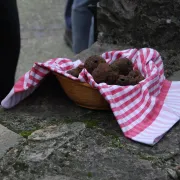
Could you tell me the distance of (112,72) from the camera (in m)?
1.89

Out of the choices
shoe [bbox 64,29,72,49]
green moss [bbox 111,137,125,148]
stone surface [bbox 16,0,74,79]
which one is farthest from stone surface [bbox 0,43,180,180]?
shoe [bbox 64,29,72,49]

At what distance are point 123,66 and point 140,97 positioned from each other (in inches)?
6.4

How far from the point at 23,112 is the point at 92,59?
35 cm

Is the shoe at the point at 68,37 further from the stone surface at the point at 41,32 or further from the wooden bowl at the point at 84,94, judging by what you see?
the wooden bowl at the point at 84,94

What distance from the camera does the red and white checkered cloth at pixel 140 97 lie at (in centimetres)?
177

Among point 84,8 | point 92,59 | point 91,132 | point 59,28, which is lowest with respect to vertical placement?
point 59,28

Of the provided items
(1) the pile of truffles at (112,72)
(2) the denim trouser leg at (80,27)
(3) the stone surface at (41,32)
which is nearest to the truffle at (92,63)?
(1) the pile of truffles at (112,72)

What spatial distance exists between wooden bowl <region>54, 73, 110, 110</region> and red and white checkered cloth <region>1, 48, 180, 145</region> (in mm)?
27

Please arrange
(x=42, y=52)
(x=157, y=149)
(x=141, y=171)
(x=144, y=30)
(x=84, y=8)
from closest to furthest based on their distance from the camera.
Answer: (x=141, y=171) → (x=157, y=149) → (x=144, y=30) → (x=84, y=8) → (x=42, y=52)

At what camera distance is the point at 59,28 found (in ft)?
16.5

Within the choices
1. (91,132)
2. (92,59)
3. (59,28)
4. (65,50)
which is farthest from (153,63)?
(59,28)

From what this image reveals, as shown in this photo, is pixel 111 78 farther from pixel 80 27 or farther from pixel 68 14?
pixel 68 14

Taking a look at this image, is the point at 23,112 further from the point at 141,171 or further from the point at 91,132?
the point at 141,171

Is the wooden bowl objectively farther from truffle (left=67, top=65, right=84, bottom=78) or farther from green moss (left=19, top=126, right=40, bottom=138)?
green moss (left=19, top=126, right=40, bottom=138)
